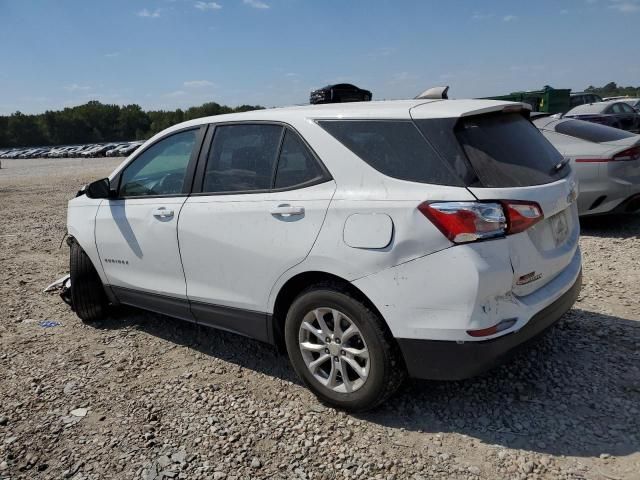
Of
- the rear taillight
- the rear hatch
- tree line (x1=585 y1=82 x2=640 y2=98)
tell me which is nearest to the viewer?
the rear taillight

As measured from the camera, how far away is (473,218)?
2.35m

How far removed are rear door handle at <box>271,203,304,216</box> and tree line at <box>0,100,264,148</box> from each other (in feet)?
323

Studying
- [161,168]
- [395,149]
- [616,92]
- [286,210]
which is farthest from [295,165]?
[616,92]

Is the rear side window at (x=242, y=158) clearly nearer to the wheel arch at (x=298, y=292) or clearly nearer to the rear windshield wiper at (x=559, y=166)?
the wheel arch at (x=298, y=292)

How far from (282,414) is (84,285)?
2488 mm

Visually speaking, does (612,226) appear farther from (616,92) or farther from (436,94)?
(616,92)

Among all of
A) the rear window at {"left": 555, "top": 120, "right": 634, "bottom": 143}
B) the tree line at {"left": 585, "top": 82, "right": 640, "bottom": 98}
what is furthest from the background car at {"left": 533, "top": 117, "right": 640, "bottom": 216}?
the tree line at {"left": 585, "top": 82, "right": 640, "bottom": 98}

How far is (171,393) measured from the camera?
130 inches

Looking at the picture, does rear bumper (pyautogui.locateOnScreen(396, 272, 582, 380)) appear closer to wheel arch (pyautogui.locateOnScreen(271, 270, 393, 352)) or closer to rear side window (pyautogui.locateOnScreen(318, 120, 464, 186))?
wheel arch (pyautogui.locateOnScreen(271, 270, 393, 352))

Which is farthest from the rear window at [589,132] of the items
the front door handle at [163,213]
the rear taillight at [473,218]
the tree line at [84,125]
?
the tree line at [84,125]

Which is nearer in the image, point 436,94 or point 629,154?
point 436,94

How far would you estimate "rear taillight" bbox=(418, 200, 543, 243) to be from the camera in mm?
2346

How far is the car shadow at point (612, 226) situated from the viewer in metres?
6.30

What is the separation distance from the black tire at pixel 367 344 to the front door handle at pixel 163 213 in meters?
1.20
